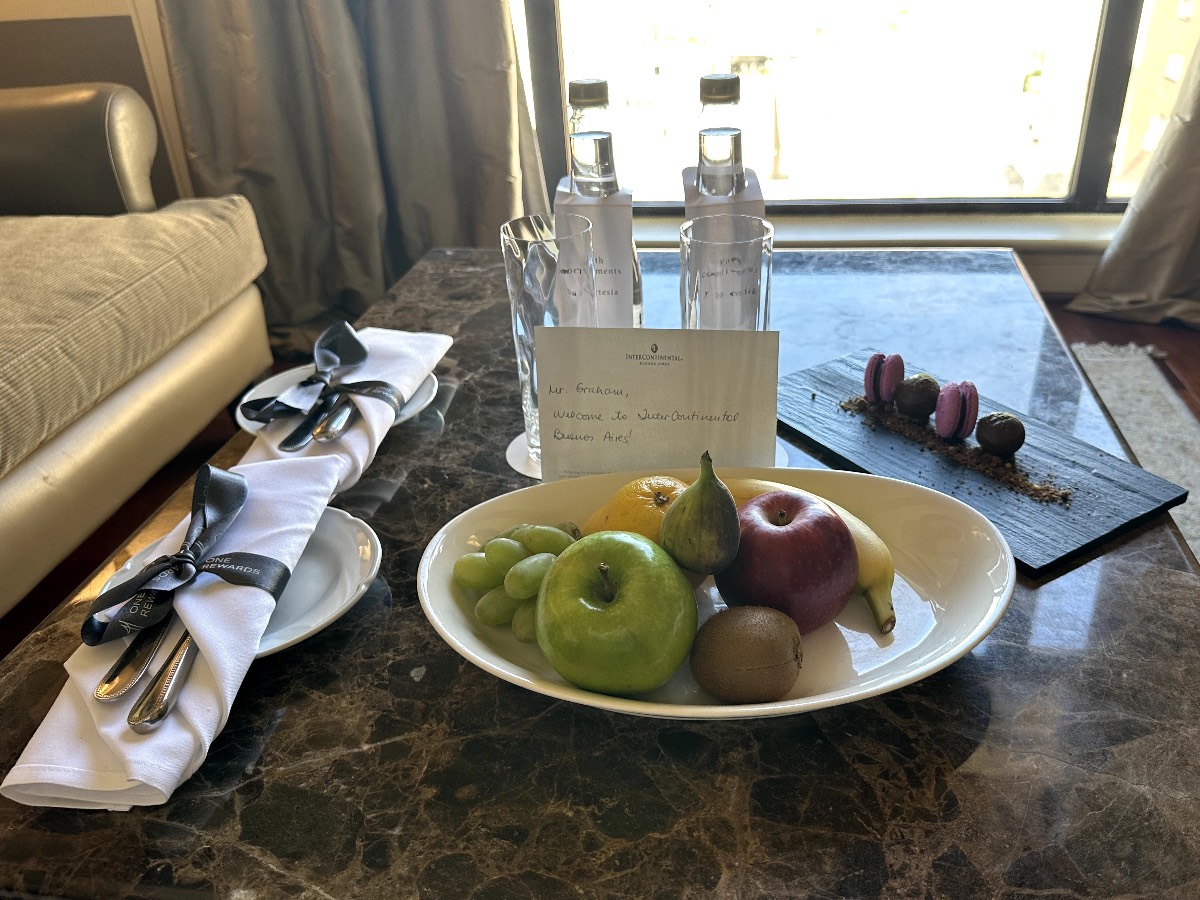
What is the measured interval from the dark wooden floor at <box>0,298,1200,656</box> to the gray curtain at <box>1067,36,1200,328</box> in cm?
4

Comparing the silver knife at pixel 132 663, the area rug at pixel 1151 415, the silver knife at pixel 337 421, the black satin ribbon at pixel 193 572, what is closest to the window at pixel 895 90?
the area rug at pixel 1151 415

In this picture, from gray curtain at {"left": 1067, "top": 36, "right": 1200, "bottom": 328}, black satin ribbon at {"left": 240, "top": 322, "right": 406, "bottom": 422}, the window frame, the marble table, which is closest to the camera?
the marble table

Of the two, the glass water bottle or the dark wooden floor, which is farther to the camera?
the dark wooden floor

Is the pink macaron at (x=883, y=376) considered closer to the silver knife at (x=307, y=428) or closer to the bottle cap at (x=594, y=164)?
the bottle cap at (x=594, y=164)

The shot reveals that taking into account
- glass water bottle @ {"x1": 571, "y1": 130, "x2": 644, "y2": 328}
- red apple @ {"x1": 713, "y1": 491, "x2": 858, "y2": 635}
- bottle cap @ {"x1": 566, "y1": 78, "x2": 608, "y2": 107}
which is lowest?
red apple @ {"x1": 713, "y1": 491, "x2": 858, "y2": 635}

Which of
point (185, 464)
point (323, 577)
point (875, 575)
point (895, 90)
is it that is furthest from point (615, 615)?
→ point (895, 90)

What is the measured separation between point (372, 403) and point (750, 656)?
0.55 meters

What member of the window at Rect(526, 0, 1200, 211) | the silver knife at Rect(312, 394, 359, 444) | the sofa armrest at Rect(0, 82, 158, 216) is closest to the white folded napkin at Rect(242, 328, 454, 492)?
the silver knife at Rect(312, 394, 359, 444)

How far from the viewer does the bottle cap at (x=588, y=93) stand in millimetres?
893

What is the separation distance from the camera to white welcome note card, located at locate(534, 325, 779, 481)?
741 mm

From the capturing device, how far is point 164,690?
592mm

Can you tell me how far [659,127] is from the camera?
2.64 metres

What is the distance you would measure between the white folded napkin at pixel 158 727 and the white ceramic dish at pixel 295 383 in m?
0.28

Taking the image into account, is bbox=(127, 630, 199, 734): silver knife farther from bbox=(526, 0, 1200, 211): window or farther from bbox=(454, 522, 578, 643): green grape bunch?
bbox=(526, 0, 1200, 211): window
